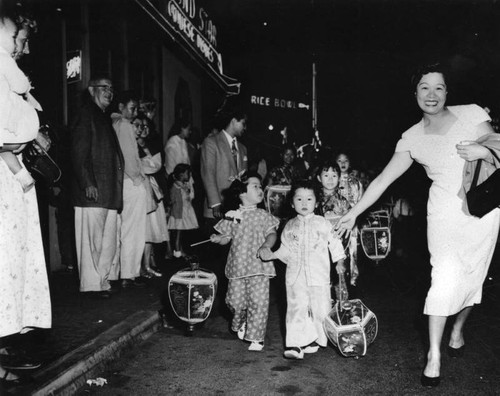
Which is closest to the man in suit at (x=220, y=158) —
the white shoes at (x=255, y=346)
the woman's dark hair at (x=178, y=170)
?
the white shoes at (x=255, y=346)

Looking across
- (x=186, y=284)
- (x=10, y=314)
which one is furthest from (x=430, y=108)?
(x=10, y=314)

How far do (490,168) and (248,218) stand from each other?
224cm

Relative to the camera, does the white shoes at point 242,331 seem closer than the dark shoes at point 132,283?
→ Yes

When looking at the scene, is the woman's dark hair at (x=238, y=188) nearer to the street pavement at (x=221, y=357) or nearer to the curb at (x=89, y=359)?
the street pavement at (x=221, y=357)

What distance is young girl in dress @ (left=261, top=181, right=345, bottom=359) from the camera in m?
4.79

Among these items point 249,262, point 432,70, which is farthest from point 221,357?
point 432,70

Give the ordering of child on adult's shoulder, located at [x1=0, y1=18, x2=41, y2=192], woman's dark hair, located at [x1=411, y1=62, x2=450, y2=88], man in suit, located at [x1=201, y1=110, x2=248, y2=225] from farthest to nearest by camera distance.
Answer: man in suit, located at [x1=201, y1=110, x2=248, y2=225] → woman's dark hair, located at [x1=411, y1=62, x2=450, y2=88] → child on adult's shoulder, located at [x1=0, y1=18, x2=41, y2=192]

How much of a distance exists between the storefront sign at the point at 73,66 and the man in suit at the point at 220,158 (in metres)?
2.89

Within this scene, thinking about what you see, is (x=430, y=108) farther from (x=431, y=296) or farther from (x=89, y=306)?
(x=89, y=306)

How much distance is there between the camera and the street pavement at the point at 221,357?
3.90 meters

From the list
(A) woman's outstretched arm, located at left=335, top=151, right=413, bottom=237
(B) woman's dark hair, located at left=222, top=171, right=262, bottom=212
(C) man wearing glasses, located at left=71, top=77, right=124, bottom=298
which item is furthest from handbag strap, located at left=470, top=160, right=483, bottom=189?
(C) man wearing glasses, located at left=71, top=77, right=124, bottom=298

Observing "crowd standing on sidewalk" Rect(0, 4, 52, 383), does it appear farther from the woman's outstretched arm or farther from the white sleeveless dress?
the white sleeveless dress

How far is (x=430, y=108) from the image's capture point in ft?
14.0

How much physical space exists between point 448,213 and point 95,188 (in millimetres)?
3749
